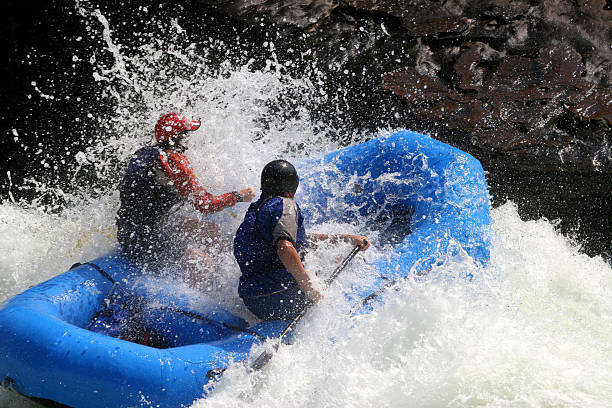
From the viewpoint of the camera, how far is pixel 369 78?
25.3 ft

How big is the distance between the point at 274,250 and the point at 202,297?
2.50 ft

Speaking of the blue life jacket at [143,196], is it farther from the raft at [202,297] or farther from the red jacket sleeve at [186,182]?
the raft at [202,297]

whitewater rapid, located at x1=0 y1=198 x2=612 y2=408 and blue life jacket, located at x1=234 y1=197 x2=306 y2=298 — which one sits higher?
blue life jacket, located at x1=234 y1=197 x2=306 y2=298

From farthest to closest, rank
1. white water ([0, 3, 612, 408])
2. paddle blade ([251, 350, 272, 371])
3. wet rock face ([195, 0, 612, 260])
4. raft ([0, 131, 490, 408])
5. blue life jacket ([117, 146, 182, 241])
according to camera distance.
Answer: wet rock face ([195, 0, 612, 260]) < blue life jacket ([117, 146, 182, 241]) < white water ([0, 3, 612, 408]) < paddle blade ([251, 350, 272, 371]) < raft ([0, 131, 490, 408])

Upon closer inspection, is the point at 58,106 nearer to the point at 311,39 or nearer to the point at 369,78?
the point at 311,39

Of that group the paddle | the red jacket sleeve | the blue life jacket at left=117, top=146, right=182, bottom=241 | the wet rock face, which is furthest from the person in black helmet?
the wet rock face

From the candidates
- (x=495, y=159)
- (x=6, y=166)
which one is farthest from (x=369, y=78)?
(x=6, y=166)

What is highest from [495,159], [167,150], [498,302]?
[167,150]

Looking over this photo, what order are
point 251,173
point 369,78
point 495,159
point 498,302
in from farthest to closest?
point 369,78
point 495,159
point 251,173
point 498,302

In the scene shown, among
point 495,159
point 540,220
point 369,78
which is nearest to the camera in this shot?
point 540,220

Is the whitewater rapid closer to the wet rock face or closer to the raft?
the raft

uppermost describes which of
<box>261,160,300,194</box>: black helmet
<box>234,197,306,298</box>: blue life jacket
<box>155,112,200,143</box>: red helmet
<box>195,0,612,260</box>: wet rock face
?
<box>155,112,200,143</box>: red helmet

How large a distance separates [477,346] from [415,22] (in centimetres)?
570

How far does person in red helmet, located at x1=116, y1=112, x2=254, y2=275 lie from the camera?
3.87 metres
